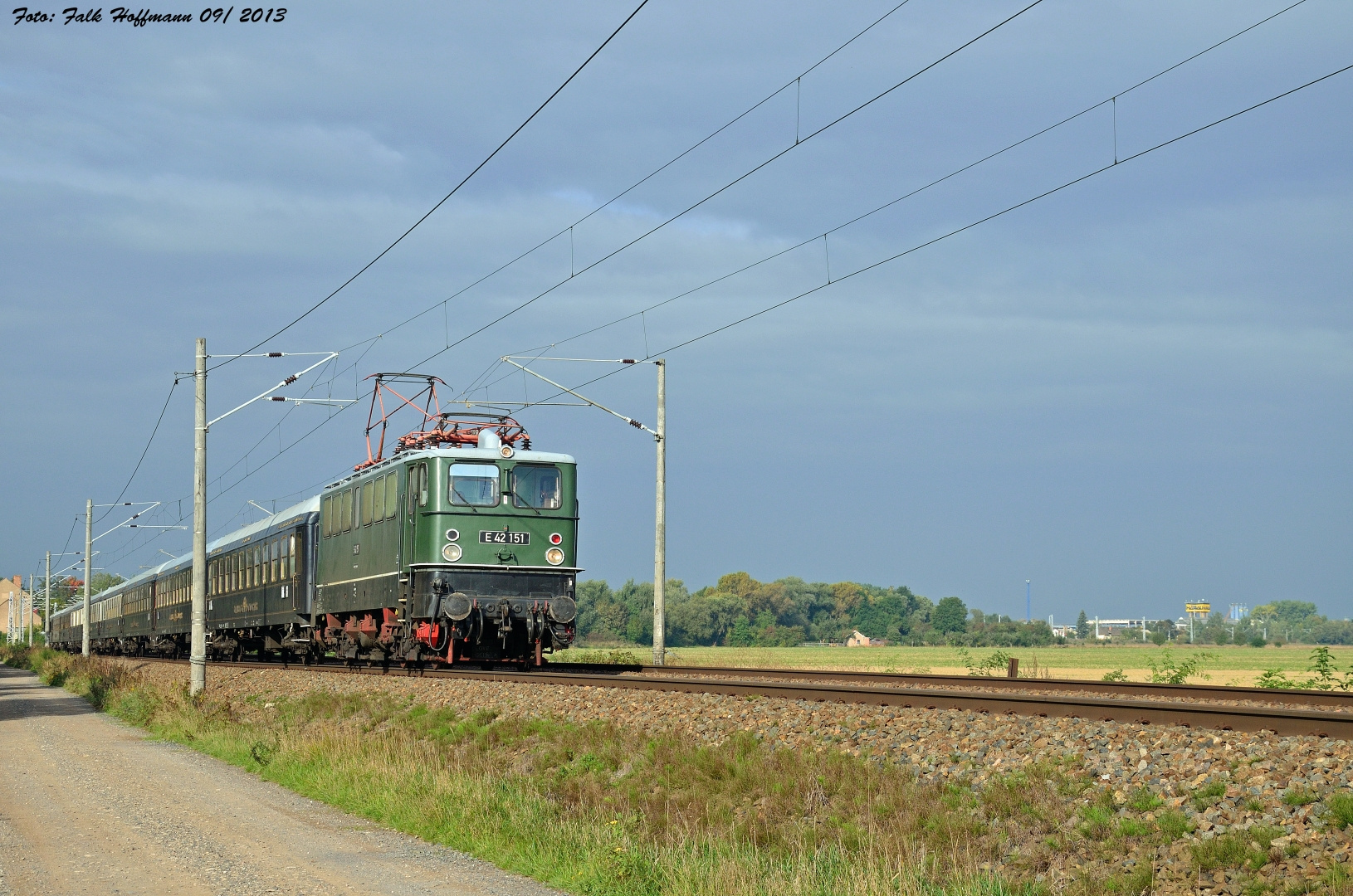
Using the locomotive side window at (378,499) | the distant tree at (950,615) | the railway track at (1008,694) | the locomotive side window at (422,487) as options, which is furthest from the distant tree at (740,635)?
A: the locomotive side window at (422,487)

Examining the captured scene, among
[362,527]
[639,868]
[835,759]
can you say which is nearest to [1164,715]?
[835,759]

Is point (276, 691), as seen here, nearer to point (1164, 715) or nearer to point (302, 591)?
point (302, 591)

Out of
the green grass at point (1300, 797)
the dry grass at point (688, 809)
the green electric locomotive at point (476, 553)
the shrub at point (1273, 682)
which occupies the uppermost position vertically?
the green electric locomotive at point (476, 553)

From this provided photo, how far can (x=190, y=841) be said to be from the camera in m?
11.4

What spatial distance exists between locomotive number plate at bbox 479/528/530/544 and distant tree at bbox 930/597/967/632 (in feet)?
440

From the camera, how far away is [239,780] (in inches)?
622

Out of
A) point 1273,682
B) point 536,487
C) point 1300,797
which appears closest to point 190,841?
point 1300,797

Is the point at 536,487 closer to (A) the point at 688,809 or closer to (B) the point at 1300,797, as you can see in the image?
(A) the point at 688,809

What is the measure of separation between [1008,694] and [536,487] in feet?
34.2

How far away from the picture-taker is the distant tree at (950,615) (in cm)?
15262

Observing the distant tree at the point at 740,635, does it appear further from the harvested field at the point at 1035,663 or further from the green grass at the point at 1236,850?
the green grass at the point at 1236,850

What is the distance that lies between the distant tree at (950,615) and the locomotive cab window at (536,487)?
133640 mm

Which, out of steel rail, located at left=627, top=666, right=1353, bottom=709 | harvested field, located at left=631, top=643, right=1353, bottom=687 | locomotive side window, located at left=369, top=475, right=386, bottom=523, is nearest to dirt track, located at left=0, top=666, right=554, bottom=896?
locomotive side window, located at left=369, top=475, right=386, bottom=523

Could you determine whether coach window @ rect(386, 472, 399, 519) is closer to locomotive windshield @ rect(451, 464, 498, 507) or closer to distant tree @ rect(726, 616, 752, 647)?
locomotive windshield @ rect(451, 464, 498, 507)
